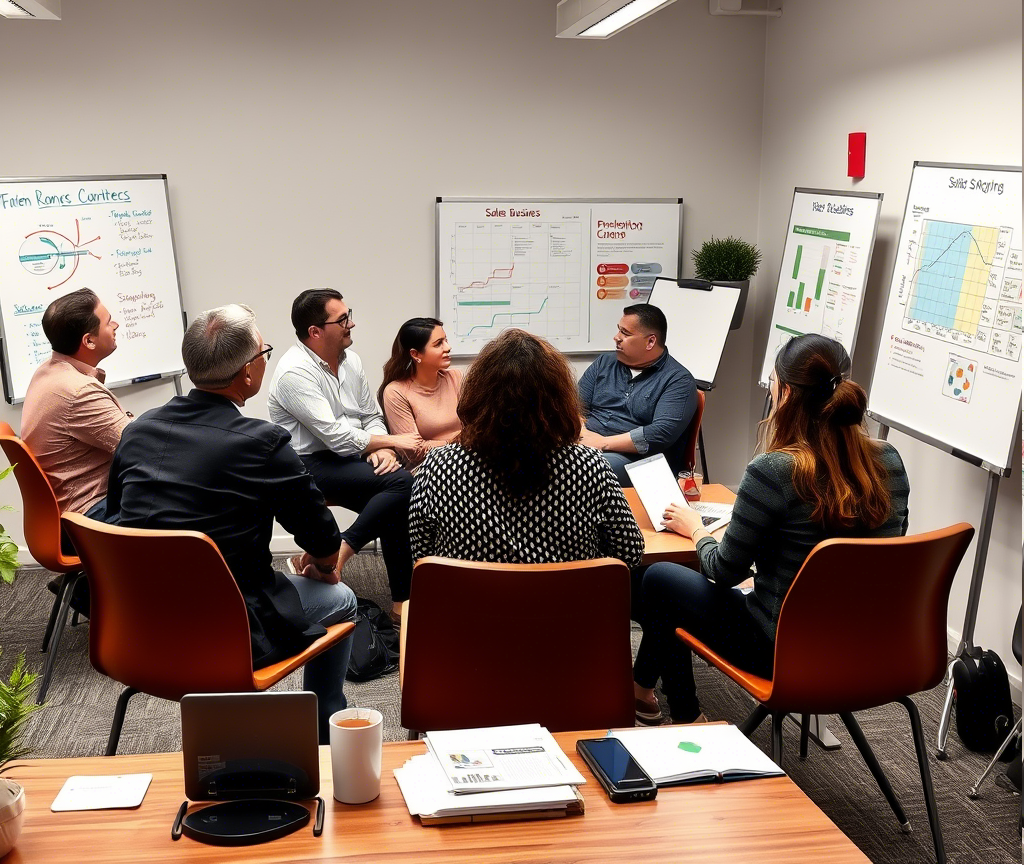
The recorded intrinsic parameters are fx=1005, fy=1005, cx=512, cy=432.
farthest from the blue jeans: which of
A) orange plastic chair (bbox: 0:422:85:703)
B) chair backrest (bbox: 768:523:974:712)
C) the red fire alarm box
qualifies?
the red fire alarm box

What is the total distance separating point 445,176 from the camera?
5.14m

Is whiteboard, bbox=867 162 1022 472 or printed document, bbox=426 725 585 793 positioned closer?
printed document, bbox=426 725 585 793

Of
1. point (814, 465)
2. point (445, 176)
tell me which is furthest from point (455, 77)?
point (814, 465)

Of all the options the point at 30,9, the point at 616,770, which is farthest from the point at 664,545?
the point at 30,9

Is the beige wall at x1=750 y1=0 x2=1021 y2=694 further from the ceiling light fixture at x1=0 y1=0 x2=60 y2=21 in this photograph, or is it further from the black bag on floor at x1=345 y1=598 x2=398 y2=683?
the ceiling light fixture at x1=0 y1=0 x2=60 y2=21

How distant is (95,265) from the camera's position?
15.2 feet

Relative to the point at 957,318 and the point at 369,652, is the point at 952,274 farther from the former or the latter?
the point at 369,652

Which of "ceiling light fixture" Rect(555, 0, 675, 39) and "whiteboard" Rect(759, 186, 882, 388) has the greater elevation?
"ceiling light fixture" Rect(555, 0, 675, 39)

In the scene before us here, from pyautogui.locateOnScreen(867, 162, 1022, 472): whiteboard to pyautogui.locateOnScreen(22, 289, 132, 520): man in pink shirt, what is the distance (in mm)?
2851

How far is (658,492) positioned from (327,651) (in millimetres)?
1098

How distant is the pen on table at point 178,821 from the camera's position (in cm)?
142

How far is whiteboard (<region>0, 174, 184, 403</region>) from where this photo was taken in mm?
4480

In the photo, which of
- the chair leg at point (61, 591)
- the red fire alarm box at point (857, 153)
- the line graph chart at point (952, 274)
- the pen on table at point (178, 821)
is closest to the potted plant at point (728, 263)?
the red fire alarm box at point (857, 153)

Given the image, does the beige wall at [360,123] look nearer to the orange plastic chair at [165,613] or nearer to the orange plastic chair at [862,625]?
the orange plastic chair at [165,613]
